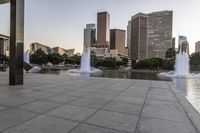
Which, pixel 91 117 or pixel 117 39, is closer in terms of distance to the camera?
pixel 91 117

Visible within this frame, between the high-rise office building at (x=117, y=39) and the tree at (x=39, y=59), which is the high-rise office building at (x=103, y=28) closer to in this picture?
the high-rise office building at (x=117, y=39)

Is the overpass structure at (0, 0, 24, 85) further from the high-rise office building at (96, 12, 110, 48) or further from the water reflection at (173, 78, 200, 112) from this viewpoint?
the high-rise office building at (96, 12, 110, 48)

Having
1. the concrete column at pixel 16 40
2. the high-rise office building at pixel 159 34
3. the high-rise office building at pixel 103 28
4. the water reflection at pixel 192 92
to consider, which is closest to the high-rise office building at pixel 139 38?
the high-rise office building at pixel 159 34

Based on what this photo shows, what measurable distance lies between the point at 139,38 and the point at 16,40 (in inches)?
5948

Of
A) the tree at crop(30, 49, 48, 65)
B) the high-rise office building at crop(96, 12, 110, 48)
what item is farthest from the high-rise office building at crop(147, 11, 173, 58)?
the tree at crop(30, 49, 48, 65)

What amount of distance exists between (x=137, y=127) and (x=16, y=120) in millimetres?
2734

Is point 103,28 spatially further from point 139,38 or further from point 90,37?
point 139,38

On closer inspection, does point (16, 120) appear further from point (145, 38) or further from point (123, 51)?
point (123, 51)

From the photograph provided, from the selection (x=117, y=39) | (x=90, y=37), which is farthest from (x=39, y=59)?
(x=117, y=39)

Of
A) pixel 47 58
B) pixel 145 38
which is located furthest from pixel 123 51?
pixel 47 58

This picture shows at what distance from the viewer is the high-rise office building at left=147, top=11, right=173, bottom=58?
5281 inches

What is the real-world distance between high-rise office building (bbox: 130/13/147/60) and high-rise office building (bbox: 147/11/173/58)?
21.0 feet

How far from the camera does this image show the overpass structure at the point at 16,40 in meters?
9.62

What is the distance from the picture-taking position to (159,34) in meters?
137
